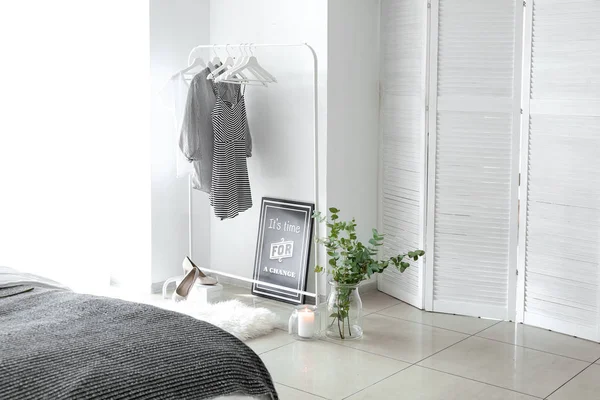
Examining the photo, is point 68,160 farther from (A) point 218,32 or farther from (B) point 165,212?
(A) point 218,32

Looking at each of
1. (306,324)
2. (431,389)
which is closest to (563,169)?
(431,389)

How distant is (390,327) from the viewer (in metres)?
4.15

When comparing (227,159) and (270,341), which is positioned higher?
(227,159)

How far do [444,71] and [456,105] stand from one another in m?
0.20

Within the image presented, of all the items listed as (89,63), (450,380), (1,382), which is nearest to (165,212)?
(89,63)

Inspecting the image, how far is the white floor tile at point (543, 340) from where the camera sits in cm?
373

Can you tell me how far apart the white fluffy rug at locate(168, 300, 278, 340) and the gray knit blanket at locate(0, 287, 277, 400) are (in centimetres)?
161

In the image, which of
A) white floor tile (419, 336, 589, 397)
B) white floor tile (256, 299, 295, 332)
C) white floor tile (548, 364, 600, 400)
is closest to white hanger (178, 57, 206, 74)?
white floor tile (256, 299, 295, 332)

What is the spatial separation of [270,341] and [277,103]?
1.55m

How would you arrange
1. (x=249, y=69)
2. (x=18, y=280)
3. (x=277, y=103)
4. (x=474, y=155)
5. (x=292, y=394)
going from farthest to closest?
(x=277, y=103) → (x=249, y=69) → (x=474, y=155) → (x=292, y=394) → (x=18, y=280)

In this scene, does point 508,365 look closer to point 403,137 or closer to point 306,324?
point 306,324

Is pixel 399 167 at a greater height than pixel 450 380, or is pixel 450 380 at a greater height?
pixel 399 167

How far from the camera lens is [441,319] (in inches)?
169

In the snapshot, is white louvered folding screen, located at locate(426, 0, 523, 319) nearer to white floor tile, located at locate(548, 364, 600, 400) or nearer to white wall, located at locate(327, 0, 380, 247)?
white wall, located at locate(327, 0, 380, 247)
